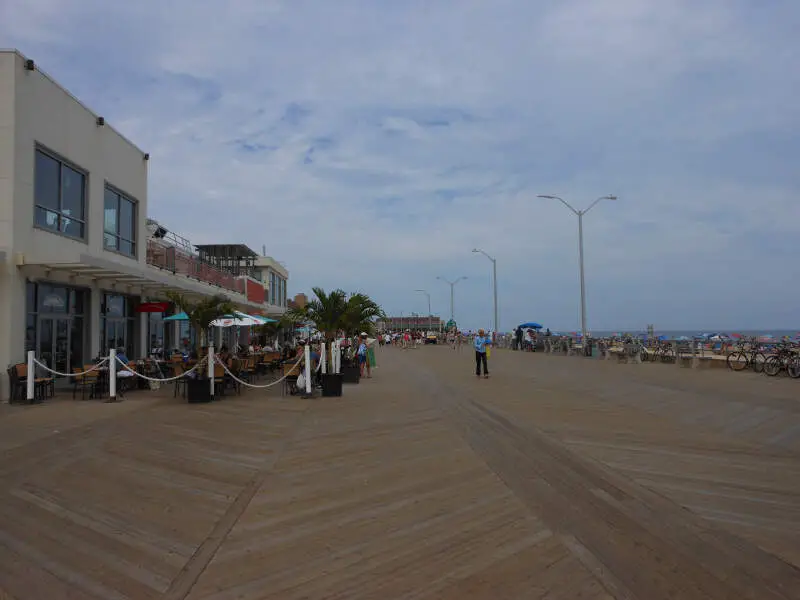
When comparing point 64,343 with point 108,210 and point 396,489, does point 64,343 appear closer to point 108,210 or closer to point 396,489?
point 108,210

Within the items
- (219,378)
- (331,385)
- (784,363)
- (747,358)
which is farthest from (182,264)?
(784,363)

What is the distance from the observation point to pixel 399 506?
19.4 feet

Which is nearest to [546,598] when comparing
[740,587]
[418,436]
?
[740,587]

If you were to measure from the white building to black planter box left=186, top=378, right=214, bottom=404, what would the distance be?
389 cm

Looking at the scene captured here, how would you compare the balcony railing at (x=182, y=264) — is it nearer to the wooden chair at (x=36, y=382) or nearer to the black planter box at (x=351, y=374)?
the black planter box at (x=351, y=374)

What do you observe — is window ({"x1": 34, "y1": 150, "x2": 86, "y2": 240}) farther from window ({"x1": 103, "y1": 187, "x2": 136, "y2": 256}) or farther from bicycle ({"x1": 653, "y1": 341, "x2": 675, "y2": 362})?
bicycle ({"x1": 653, "y1": 341, "x2": 675, "y2": 362})

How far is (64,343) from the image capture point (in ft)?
55.5

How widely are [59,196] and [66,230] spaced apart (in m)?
0.93

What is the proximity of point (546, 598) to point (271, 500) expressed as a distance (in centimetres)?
302

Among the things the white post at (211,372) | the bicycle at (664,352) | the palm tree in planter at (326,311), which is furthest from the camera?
the bicycle at (664,352)

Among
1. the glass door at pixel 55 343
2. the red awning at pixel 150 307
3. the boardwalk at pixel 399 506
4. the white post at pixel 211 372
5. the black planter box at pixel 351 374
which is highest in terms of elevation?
the red awning at pixel 150 307

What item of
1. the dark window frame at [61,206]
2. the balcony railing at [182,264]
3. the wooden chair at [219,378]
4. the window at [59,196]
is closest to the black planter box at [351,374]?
the wooden chair at [219,378]

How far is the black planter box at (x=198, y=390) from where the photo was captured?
45.1ft

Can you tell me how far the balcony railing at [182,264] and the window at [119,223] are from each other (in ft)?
7.35
